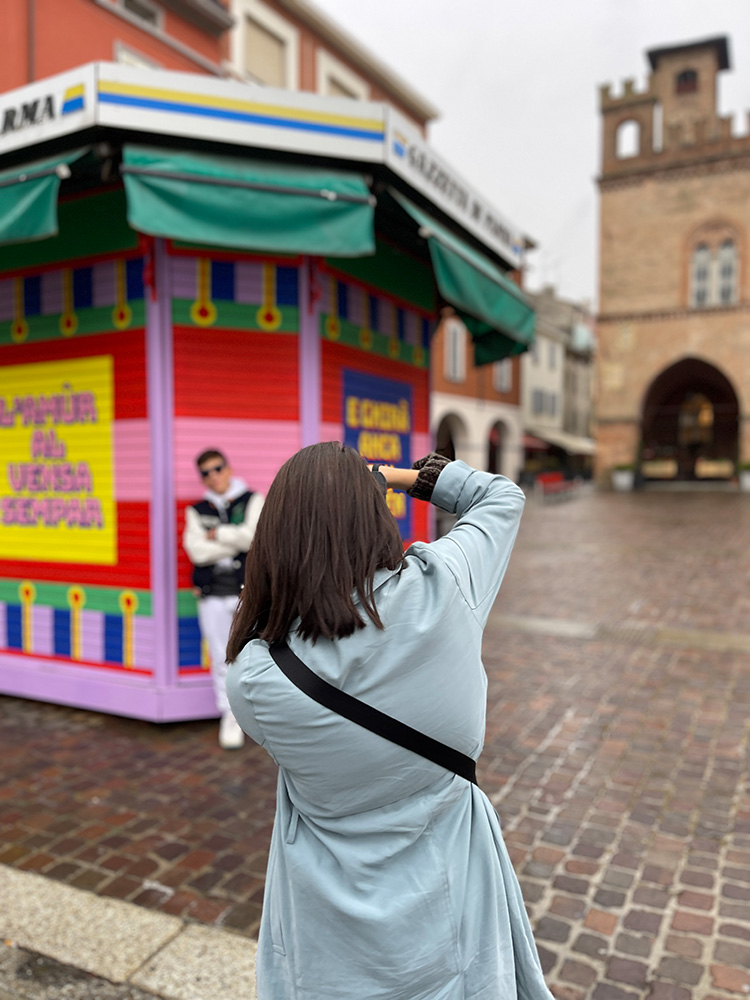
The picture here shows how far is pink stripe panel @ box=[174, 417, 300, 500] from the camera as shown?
514cm

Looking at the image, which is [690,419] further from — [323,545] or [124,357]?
[323,545]

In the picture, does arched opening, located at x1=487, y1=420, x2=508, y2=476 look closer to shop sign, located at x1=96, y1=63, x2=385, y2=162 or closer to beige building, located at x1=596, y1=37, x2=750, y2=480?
beige building, located at x1=596, y1=37, x2=750, y2=480

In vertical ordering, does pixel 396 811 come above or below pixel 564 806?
above

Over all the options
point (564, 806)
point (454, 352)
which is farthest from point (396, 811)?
point (454, 352)

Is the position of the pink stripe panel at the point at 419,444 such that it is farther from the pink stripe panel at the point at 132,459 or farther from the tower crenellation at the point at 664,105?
the tower crenellation at the point at 664,105

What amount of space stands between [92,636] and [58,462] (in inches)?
49.8

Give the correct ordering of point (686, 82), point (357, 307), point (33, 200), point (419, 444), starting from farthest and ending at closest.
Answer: point (686, 82), point (419, 444), point (357, 307), point (33, 200)

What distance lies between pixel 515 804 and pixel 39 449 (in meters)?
4.05

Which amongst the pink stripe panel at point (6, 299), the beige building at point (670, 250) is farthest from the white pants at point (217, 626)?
the beige building at point (670, 250)

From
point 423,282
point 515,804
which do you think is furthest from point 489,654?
point 423,282

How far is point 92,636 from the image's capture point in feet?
17.9

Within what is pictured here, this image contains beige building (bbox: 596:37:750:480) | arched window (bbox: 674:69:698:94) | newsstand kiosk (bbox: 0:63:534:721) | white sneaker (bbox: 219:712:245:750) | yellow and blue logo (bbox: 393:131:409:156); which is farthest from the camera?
arched window (bbox: 674:69:698:94)

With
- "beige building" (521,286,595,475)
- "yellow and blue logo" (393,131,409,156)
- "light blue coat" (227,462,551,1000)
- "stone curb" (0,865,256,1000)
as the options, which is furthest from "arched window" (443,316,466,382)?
"light blue coat" (227,462,551,1000)

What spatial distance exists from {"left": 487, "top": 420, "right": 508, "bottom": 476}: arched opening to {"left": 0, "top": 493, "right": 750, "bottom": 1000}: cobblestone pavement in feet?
90.5
